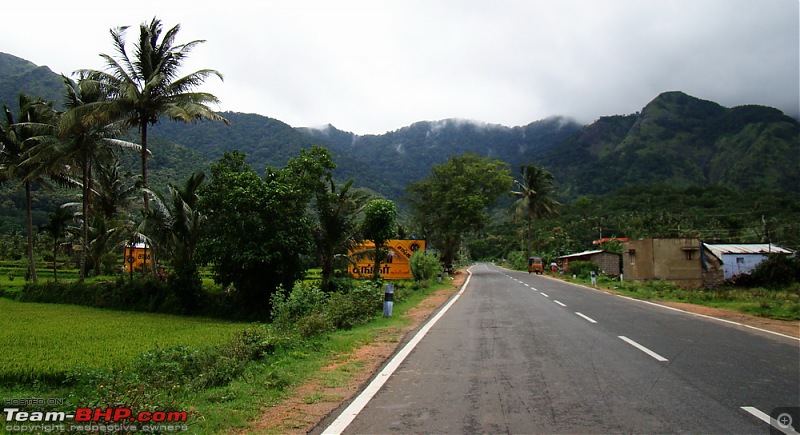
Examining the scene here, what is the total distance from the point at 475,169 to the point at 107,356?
39.8m

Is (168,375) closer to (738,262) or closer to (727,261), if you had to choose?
(727,261)

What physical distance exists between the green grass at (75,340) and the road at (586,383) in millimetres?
5721

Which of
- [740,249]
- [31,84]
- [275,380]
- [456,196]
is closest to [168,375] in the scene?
[275,380]

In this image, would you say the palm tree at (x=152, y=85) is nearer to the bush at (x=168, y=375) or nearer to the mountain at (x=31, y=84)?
the bush at (x=168, y=375)

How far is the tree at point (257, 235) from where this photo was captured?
20.0 meters

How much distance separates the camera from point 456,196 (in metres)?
44.9

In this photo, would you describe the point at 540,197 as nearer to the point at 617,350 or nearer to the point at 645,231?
A: the point at 645,231

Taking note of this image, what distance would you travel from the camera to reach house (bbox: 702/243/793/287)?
28922 millimetres

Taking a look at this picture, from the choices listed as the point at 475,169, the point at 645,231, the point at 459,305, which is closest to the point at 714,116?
the point at 645,231

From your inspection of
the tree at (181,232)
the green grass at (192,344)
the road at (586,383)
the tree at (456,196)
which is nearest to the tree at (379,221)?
the tree at (181,232)

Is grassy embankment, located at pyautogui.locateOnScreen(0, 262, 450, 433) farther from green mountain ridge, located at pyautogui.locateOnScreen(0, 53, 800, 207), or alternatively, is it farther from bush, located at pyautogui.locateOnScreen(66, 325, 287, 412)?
green mountain ridge, located at pyautogui.locateOnScreen(0, 53, 800, 207)

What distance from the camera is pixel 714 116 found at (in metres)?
144

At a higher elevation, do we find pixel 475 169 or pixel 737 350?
pixel 475 169

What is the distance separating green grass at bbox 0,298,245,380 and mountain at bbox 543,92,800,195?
354 feet
